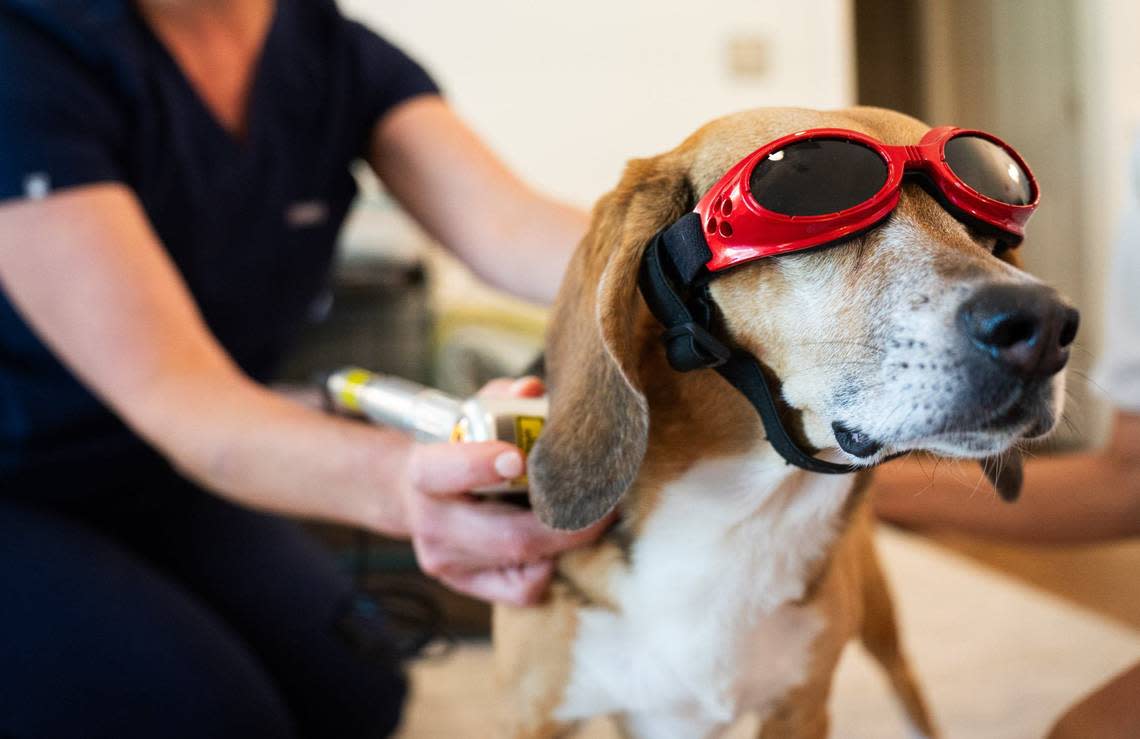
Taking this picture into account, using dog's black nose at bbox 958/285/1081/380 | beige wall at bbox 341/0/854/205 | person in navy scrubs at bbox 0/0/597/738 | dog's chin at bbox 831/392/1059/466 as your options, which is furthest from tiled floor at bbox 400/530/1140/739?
beige wall at bbox 341/0/854/205

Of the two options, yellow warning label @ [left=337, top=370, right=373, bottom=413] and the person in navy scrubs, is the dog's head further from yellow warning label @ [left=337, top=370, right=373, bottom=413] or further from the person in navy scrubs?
yellow warning label @ [left=337, top=370, right=373, bottom=413]

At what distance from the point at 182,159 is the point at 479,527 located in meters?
0.85

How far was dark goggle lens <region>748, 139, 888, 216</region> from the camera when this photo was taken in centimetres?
83

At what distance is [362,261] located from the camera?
126 inches

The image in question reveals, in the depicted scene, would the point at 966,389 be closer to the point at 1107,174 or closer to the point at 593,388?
the point at 593,388

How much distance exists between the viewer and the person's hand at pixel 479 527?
3.19 feet

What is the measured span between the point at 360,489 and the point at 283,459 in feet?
0.36

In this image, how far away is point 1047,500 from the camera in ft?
5.21

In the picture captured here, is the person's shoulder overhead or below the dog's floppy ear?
overhead

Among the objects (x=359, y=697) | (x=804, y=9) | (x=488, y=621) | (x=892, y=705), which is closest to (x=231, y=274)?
(x=359, y=697)

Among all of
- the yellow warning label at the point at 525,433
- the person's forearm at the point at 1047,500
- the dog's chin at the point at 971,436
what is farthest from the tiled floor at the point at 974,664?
the dog's chin at the point at 971,436

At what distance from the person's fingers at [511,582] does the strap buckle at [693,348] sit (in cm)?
33

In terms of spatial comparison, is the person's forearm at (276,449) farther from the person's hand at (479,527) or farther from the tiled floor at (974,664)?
the tiled floor at (974,664)

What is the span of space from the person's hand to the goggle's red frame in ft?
0.99
